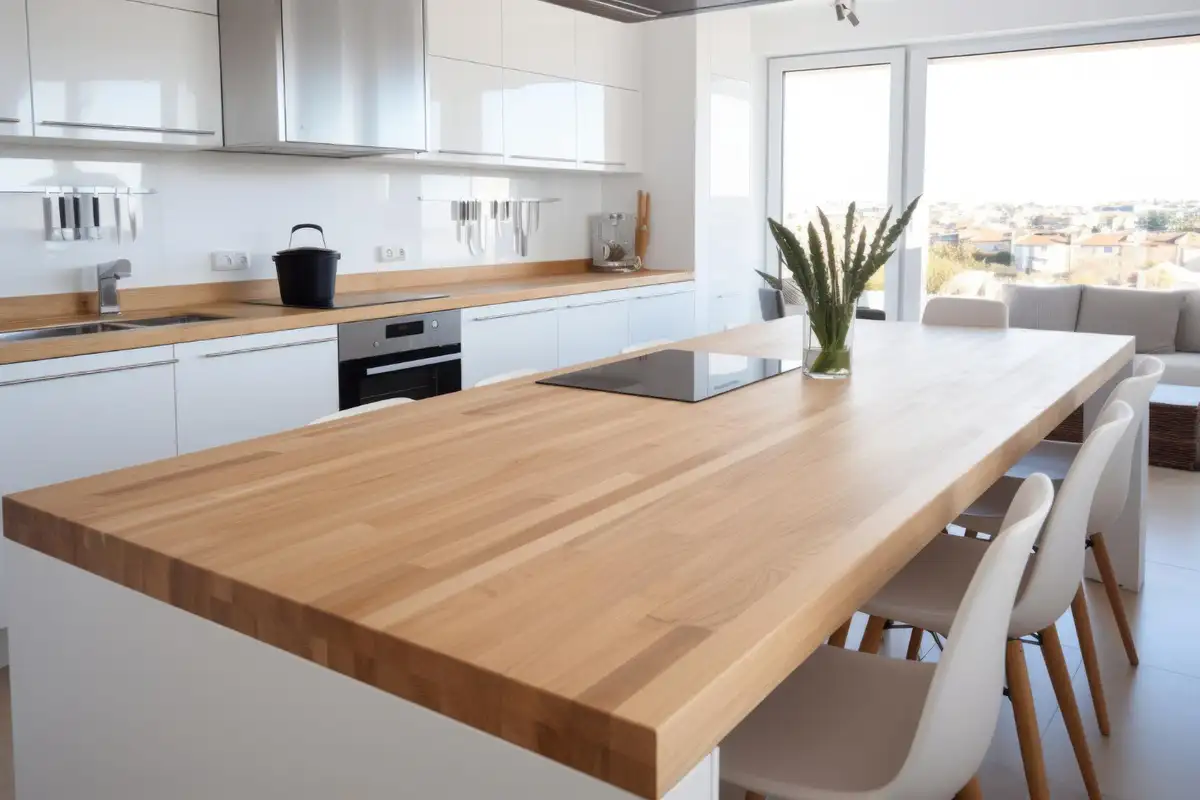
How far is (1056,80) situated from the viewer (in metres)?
6.29

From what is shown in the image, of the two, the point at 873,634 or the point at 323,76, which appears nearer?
the point at 873,634

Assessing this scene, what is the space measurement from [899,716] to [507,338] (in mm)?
3359

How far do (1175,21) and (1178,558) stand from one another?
349 centimetres

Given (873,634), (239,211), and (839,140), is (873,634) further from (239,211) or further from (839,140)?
(839,140)

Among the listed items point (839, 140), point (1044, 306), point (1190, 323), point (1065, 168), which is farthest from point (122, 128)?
point (1190, 323)

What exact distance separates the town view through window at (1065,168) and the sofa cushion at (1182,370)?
532 mm

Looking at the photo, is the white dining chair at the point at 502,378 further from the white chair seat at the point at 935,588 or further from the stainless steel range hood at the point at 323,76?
the stainless steel range hood at the point at 323,76

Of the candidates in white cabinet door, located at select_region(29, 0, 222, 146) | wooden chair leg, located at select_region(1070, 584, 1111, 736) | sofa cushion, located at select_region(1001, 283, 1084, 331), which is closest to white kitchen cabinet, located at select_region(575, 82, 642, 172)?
white cabinet door, located at select_region(29, 0, 222, 146)

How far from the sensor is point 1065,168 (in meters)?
6.30

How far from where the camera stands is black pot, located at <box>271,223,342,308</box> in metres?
3.92

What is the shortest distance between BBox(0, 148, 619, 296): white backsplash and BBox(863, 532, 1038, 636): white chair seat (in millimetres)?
3025

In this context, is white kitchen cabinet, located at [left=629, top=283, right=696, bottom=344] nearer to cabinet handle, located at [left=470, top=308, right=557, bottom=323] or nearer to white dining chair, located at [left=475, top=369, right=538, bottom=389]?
cabinet handle, located at [left=470, top=308, right=557, bottom=323]

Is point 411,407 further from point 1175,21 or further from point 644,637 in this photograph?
point 1175,21

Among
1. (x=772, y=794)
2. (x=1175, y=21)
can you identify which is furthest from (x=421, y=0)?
(x=1175, y=21)
